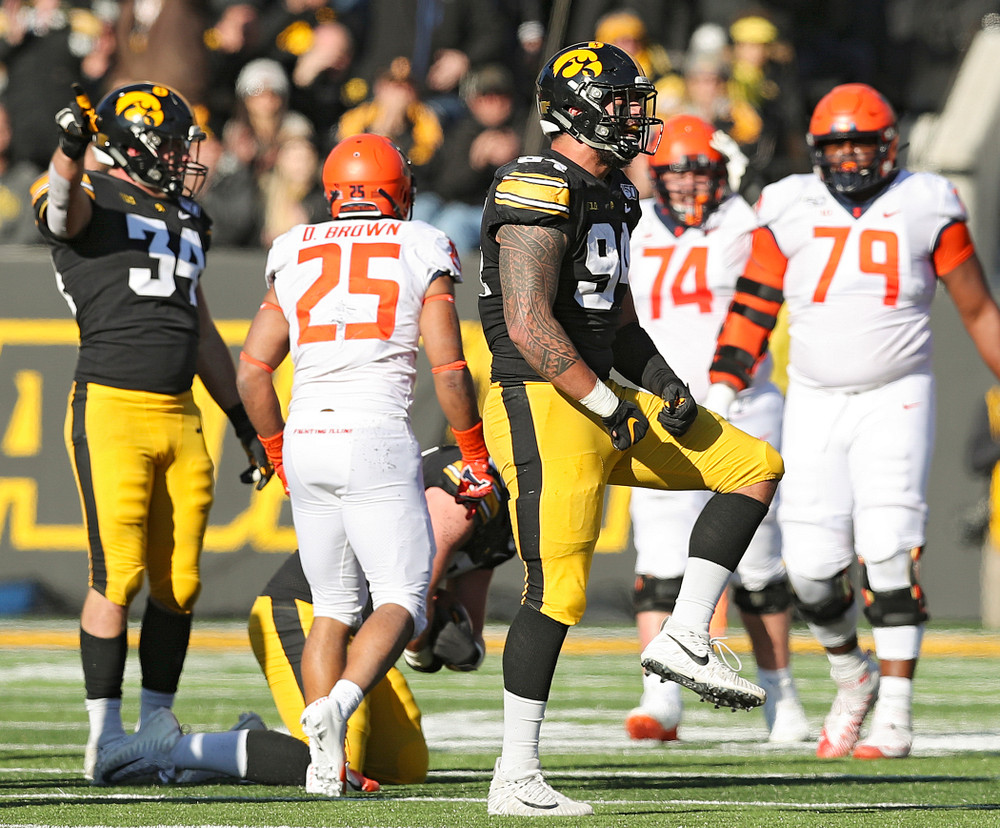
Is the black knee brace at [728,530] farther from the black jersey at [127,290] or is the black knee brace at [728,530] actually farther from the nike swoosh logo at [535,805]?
the black jersey at [127,290]

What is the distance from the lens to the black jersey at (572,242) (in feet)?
15.2

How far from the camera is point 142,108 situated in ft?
19.2

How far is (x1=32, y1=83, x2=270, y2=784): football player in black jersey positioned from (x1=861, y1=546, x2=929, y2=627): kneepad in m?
2.44

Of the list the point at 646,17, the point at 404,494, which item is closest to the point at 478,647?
the point at 404,494

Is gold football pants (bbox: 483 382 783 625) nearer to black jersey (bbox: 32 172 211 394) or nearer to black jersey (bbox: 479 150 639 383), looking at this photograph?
black jersey (bbox: 479 150 639 383)

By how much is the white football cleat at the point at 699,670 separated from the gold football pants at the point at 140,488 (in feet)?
6.02

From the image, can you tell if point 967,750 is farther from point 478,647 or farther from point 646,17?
point 646,17

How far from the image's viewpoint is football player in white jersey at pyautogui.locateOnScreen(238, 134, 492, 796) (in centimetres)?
515

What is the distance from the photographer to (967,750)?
6.41m

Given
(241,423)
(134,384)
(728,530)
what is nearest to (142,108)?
(134,384)

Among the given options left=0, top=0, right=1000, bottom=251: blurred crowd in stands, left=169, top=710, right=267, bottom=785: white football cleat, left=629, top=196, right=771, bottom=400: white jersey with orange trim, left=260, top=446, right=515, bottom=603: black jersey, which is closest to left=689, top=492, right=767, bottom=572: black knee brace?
left=260, top=446, right=515, bottom=603: black jersey

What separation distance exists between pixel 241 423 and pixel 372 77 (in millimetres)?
6863

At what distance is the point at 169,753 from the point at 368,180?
1.93m

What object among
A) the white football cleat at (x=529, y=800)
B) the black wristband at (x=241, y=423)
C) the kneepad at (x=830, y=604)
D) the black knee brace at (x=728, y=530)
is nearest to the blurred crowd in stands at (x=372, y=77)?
the kneepad at (x=830, y=604)
